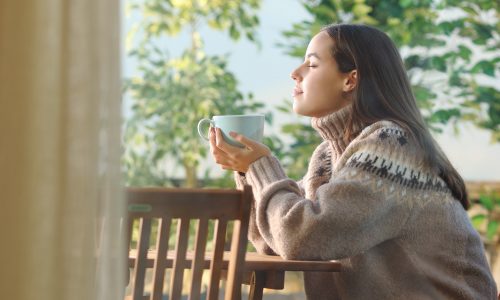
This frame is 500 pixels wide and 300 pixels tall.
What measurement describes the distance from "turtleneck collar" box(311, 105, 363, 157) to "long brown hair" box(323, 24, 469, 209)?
19 mm

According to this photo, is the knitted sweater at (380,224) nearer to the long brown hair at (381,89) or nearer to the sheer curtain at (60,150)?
the long brown hair at (381,89)

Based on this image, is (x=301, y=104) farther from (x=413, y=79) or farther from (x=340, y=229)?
(x=413, y=79)

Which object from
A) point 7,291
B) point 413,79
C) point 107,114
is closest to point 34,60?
point 107,114

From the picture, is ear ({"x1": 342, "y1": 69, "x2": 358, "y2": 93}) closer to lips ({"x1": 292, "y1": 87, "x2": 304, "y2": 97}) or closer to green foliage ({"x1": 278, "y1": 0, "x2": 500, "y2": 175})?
lips ({"x1": 292, "y1": 87, "x2": 304, "y2": 97})

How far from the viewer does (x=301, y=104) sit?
1929 mm

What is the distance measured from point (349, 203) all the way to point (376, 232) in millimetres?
87

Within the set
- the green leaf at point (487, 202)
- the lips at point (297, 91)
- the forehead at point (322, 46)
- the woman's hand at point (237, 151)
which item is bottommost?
the green leaf at point (487, 202)

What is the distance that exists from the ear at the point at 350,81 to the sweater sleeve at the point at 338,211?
18 centimetres

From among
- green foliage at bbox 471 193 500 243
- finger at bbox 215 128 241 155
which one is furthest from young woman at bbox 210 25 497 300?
green foliage at bbox 471 193 500 243

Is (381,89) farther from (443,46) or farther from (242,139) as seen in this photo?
(443,46)

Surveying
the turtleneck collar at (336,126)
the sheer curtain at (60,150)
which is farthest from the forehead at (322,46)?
the sheer curtain at (60,150)

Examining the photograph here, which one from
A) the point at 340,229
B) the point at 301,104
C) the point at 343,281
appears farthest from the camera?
the point at 301,104

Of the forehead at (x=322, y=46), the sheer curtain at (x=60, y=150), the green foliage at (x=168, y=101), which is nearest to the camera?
the sheer curtain at (x=60, y=150)

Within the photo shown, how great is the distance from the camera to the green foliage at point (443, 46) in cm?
389
